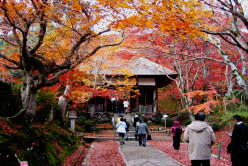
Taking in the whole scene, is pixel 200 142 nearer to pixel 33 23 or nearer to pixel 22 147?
pixel 22 147

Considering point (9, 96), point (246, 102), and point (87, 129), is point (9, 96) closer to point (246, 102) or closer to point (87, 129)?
point (246, 102)

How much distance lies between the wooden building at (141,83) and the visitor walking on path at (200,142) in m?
16.8

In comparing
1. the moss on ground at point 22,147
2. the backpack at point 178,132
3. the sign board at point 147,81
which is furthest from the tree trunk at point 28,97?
the sign board at point 147,81

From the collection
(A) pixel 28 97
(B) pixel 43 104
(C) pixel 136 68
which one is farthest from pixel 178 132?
(C) pixel 136 68

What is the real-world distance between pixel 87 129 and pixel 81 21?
13.3m

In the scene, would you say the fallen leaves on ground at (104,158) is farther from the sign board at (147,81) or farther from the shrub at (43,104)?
the sign board at (147,81)

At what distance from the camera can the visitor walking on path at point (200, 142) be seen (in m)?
4.98

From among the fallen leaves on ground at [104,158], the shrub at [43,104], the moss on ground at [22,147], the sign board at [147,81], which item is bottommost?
the fallen leaves on ground at [104,158]

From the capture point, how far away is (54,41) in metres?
11.0

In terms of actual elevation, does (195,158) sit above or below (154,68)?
below

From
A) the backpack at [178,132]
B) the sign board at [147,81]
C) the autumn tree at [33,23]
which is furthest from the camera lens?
the sign board at [147,81]

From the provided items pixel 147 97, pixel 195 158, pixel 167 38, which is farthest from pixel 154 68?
pixel 195 158

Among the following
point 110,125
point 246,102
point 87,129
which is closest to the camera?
point 246,102

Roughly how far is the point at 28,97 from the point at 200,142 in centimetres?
524
